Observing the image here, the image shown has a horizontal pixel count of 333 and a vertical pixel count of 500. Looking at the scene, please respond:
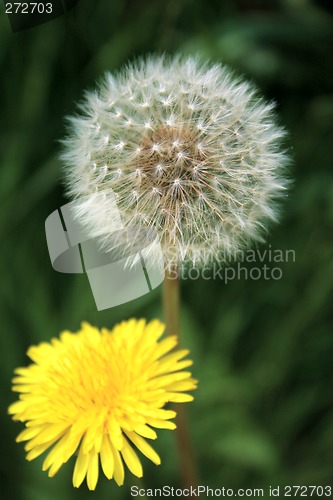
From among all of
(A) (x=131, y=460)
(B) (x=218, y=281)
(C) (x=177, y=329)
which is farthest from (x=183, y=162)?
(B) (x=218, y=281)

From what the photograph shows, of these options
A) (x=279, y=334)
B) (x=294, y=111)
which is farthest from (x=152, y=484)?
(x=294, y=111)

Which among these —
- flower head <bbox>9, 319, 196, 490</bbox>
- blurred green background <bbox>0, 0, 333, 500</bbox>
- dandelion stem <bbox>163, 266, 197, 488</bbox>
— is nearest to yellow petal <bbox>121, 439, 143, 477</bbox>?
flower head <bbox>9, 319, 196, 490</bbox>

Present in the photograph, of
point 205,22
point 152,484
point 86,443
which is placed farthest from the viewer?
point 205,22

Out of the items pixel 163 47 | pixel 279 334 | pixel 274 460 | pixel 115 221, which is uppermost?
pixel 163 47

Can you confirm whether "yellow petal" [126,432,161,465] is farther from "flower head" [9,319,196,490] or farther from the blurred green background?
the blurred green background

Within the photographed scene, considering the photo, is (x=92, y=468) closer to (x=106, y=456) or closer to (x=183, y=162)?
(x=106, y=456)

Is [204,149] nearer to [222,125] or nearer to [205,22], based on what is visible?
[222,125]
